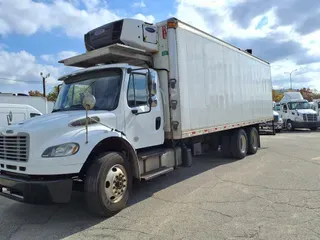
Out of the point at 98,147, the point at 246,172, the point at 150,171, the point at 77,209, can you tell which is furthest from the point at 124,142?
the point at 246,172

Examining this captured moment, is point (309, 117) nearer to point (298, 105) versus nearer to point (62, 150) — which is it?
point (298, 105)

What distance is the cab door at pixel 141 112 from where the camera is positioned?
5637 millimetres

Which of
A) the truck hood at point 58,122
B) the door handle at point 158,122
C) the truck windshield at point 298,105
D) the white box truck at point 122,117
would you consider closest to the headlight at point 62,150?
the white box truck at point 122,117

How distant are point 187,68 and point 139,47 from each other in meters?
1.31

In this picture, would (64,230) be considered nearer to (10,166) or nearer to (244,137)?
(10,166)

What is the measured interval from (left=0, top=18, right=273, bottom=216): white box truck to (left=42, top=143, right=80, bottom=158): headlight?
0.01 meters

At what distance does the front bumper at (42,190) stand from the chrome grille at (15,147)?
382 millimetres

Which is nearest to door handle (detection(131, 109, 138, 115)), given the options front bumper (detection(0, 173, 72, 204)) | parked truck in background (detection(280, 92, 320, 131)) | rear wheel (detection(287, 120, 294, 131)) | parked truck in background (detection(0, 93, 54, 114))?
front bumper (detection(0, 173, 72, 204))

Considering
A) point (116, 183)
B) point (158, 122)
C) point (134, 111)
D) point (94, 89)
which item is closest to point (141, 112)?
point (134, 111)

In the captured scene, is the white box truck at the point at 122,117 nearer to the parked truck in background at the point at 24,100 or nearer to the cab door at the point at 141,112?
the cab door at the point at 141,112

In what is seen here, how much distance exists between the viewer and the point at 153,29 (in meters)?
6.59

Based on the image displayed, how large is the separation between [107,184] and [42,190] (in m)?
1.02

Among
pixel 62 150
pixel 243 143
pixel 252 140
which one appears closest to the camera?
pixel 62 150

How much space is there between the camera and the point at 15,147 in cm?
463
